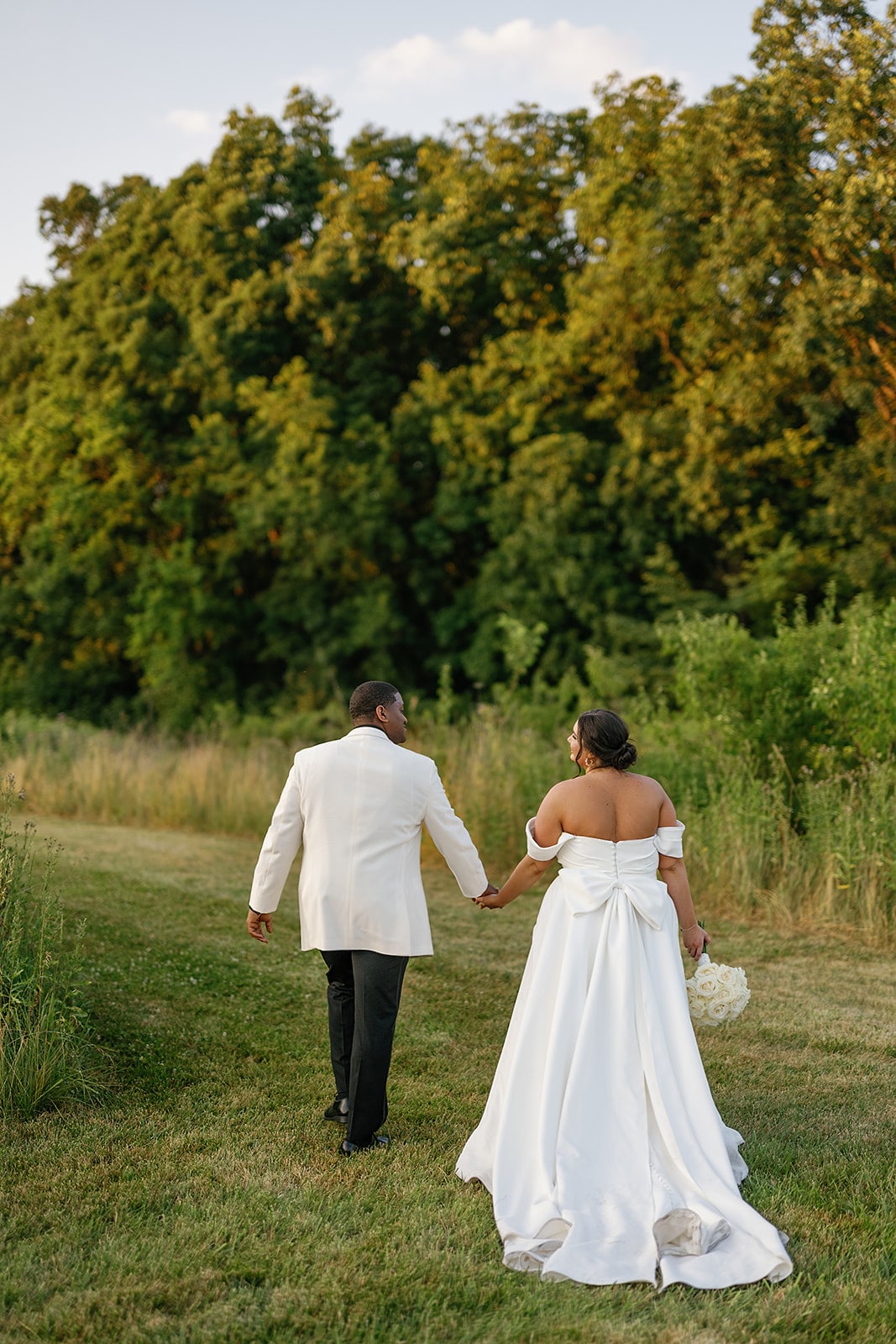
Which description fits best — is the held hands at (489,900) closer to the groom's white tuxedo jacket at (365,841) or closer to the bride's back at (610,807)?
→ the groom's white tuxedo jacket at (365,841)

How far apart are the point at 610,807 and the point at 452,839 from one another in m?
0.70

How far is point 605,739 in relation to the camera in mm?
4527

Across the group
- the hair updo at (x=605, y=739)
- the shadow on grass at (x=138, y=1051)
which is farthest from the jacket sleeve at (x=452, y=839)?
the shadow on grass at (x=138, y=1051)

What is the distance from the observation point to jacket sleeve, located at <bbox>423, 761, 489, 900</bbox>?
16.0ft

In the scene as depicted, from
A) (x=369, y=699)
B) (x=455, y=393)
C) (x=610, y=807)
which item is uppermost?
(x=455, y=393)

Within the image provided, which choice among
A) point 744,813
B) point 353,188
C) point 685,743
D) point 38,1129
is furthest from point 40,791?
point 353,188

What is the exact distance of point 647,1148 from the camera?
416cm

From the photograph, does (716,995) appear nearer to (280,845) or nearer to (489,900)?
(489,900)

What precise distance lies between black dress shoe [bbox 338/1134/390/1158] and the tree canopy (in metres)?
12.7

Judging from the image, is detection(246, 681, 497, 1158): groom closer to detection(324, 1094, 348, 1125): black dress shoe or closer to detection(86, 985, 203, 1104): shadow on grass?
detection(324, 1094, 348, 1125): black dress shoe

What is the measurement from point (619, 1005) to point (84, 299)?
25.9 m

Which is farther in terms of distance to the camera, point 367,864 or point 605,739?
point 367,864

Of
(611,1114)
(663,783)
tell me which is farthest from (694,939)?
(663,783)

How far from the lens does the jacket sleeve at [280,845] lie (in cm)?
491
